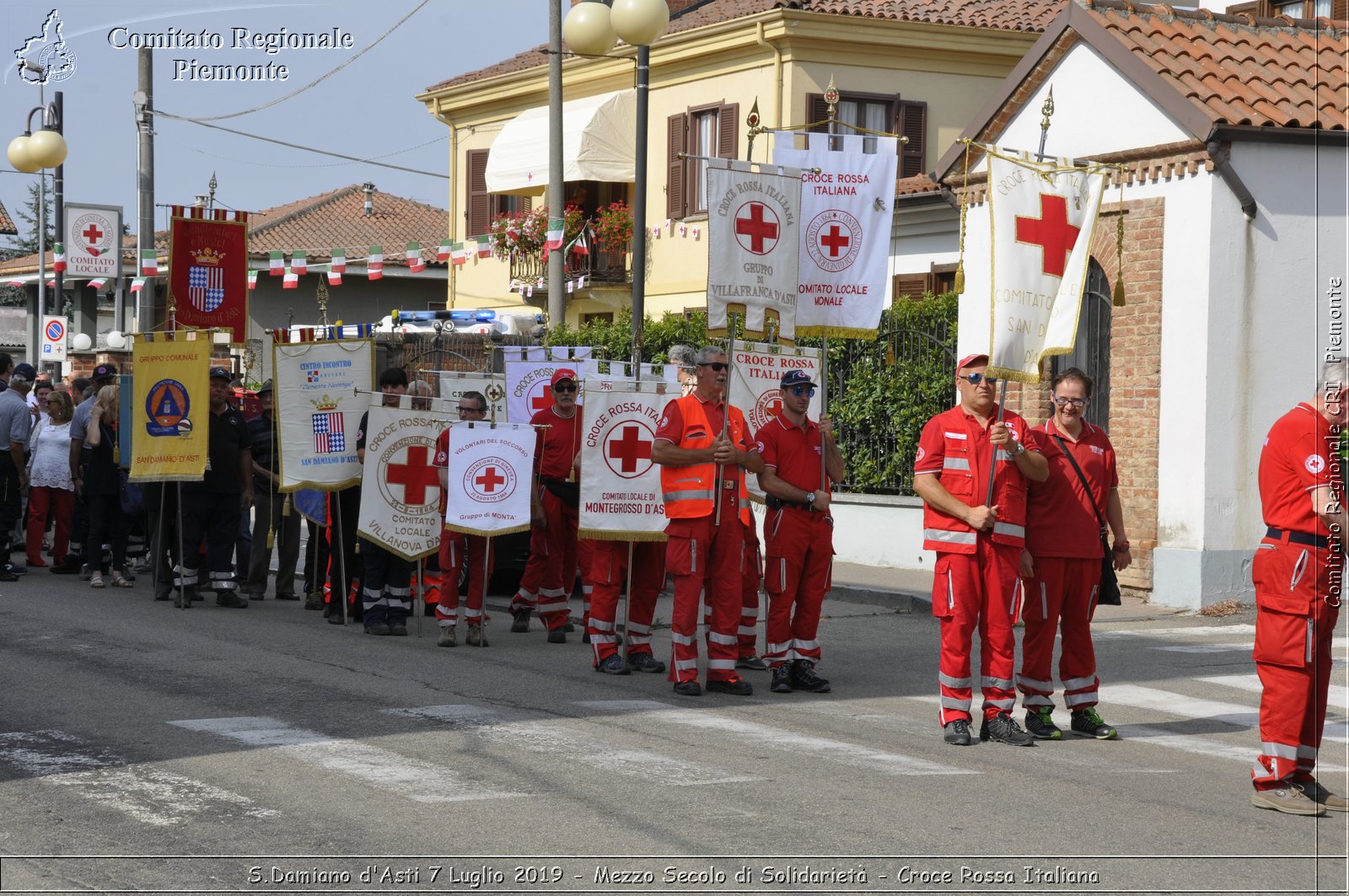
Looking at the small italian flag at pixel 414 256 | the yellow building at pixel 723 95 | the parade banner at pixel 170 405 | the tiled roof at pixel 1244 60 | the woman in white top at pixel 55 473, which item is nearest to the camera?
the parade banner at pixel 170 405

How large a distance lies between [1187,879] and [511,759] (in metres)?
3.25

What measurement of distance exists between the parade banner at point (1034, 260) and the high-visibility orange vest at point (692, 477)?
205 cm

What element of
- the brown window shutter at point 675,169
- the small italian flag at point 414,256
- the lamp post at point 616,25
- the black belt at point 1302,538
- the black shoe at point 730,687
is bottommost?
the black shoe at point 730,687

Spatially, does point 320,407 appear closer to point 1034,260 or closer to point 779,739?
point 779,739

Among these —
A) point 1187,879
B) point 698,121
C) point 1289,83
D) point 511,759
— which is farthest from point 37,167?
point 1187,879

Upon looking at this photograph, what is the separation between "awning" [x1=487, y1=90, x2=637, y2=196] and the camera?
30.1 meters

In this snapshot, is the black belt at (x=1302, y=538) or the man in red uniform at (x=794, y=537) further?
the man in red uniform at (x=794, y=537)

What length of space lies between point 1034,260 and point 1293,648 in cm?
298

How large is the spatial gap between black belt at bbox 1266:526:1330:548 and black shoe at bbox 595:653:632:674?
5.00m

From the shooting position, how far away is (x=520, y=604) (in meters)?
13.4

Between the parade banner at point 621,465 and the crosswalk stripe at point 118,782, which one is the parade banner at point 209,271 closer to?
the parade banner at point 621,465

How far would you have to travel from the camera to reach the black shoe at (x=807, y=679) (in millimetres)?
10633

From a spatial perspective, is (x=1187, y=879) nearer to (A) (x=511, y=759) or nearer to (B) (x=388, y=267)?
(A) (x=511, y=759)

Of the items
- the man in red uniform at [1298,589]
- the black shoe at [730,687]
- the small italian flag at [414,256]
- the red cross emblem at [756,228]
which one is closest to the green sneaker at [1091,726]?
the man in red uniform at [1298,589]
